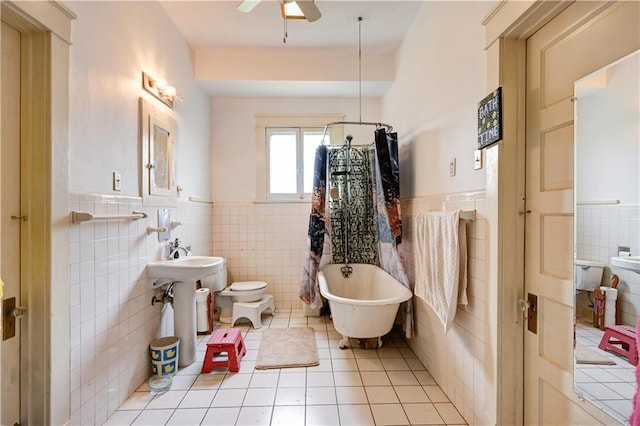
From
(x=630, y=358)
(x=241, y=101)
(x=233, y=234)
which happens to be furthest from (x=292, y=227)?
(x=630, y=358)

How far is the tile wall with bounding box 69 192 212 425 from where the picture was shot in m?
1.48

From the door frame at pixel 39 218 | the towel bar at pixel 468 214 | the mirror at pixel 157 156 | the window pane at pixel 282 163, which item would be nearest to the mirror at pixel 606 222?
the towel bar at pixel 468 214

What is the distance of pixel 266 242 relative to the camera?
3.63 meters

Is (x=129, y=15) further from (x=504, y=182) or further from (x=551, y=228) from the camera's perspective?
(x=551, y=228)

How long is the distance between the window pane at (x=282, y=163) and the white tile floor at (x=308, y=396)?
6.63ft

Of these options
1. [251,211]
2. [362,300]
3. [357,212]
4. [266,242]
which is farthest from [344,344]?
[251,211]

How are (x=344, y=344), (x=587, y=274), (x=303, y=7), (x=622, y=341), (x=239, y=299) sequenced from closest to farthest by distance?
1. (x=622, y=341)
2. (x=587, y=274)
3. (x=303, y=7)
4. (x=344, y=344)
5. (x=239, y=299)

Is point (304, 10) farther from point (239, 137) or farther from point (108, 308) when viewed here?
point (108, 308)

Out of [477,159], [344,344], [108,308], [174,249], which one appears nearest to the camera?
[477,159]

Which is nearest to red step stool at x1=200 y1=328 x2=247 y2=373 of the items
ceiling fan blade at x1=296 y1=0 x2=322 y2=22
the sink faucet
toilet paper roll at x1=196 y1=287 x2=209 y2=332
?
toilet paper roll at x1=196 y1=287 x2=209 y2=332

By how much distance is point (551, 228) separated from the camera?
119 cm

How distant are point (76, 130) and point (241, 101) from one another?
7.86 ft

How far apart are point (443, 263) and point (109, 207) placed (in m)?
2.13

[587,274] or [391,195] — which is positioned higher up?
[391,195]
